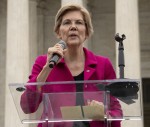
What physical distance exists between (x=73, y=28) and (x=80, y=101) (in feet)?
2.70

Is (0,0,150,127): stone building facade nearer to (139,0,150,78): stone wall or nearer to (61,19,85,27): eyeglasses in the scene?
(139,0,150,78): stone wall

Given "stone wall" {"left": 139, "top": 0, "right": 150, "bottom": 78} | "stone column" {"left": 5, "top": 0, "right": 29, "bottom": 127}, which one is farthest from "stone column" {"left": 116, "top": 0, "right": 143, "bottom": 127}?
"stone wall" {"left": 139, "top": 0, "right": 150, "bottom": 78}

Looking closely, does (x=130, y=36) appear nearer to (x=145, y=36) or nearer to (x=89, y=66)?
(x=145, y=36)

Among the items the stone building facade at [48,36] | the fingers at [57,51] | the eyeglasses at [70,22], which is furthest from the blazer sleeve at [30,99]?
the stone building facade at [48,36]

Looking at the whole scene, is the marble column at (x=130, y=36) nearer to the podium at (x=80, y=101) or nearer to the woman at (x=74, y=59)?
the woman at (x=74, y=59)

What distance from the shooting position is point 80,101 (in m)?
5.71

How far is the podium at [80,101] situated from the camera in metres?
5.60

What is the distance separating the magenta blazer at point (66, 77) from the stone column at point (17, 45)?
101 ft

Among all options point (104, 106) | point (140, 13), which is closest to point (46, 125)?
point (104, 106)

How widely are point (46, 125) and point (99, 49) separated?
4098cm

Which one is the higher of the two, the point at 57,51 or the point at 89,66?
the point at 57,51

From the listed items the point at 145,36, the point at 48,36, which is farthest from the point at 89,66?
the point at 48,36

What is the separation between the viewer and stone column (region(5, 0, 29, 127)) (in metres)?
37.3

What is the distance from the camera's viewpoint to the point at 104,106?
561 cm
